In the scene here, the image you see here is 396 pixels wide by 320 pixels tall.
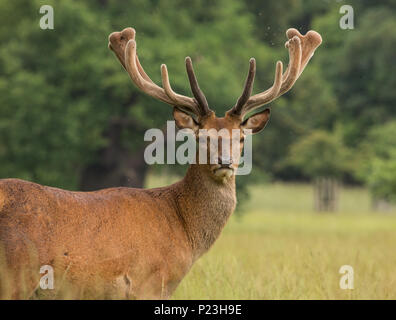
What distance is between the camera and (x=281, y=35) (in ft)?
87.7

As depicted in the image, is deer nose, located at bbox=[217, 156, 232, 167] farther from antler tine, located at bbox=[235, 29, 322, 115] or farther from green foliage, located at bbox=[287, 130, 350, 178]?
green foliage, located at bbox=[287, 130, 350, 178]

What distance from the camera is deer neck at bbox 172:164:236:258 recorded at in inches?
223

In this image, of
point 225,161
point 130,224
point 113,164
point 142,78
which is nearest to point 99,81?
point 113,164

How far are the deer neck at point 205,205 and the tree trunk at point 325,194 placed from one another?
3256 cm

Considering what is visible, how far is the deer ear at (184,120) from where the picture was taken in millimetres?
5859

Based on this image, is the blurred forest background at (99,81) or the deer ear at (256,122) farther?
the blurred forest background at (99,81)

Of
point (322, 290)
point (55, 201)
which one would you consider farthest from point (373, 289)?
point (55, 201)

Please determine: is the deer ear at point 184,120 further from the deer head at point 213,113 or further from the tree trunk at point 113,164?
the tree trunk at point 113,164

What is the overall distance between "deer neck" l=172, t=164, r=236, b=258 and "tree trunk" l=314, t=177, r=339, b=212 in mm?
32558

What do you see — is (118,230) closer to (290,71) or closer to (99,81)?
(290,71)

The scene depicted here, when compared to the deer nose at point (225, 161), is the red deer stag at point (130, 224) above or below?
below

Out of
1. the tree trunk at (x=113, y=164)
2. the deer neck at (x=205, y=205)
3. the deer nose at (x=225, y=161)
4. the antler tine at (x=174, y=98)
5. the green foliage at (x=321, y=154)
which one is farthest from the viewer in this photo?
the green foliage at (x=321, y=154)

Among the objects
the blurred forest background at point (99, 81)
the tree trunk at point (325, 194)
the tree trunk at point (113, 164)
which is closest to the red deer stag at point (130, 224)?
the blurred forest background at point (99, 81)
